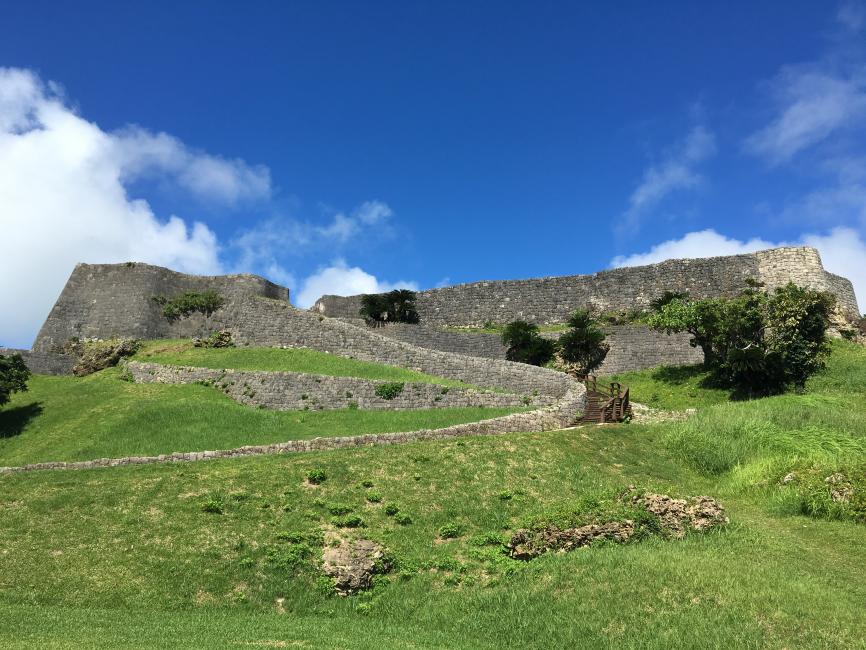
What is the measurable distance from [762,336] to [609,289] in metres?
14.2

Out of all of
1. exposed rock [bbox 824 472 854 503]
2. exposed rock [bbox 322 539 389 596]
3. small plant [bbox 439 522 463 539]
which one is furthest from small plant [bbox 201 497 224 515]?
exposed rock [bbox 824 472 854 503]

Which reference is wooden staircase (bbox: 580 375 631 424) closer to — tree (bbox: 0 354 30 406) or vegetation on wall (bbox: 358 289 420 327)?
vegetation on wall (bbox: 358 289 420 327)

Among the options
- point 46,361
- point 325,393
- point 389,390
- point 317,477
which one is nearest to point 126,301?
point 46,361

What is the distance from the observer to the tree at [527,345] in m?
38.6

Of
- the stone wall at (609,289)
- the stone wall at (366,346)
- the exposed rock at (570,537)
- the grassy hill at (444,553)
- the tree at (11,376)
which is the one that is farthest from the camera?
the stone wall at (609,289)

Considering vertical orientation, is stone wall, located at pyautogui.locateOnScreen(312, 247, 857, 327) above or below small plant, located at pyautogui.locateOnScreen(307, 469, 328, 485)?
above

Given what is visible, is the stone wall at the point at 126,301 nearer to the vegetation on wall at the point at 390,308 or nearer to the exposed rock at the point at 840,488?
the vegetation on wall at the point at 390,308

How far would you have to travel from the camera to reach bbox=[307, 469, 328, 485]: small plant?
18.1 metres

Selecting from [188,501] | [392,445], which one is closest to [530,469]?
[392,445]

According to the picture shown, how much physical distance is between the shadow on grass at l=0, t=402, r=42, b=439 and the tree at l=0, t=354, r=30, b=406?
683 mm

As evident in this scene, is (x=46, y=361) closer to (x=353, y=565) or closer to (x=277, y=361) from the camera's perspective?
(x=277, y=361)

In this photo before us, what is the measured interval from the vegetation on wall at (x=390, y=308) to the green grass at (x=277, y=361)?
1037 cm

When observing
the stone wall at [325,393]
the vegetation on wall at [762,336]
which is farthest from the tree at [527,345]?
the stone wall at [325,393]

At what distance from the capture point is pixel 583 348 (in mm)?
38062
